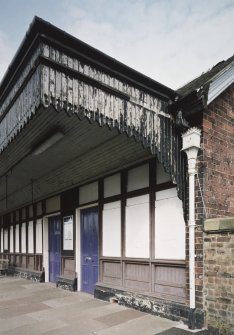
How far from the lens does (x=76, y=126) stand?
6590 millimetres

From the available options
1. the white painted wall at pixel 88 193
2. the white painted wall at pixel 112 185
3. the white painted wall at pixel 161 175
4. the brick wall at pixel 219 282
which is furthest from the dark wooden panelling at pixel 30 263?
the brick wall at pixel 219 282

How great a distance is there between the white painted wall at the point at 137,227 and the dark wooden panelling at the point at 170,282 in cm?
55

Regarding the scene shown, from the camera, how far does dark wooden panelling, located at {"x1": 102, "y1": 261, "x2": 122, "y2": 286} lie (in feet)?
26.6

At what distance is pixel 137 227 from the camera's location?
7.68 metres

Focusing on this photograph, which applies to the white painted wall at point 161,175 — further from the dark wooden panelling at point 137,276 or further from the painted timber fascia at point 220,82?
the dark wooden panelling at point 137,276

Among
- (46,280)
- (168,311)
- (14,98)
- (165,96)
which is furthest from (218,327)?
(46,280)

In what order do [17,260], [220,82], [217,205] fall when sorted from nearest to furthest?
1. [217,205]
2. [220,82]
3. [17,260]

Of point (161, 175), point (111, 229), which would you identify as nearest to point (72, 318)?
point (111, 229)

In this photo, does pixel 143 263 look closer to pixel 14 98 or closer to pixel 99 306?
pixel 99 306

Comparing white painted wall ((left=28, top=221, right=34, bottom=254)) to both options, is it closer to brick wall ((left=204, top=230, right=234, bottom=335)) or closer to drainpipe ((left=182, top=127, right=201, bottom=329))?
drainpipe ((left=182, top=127, right=201, bottom=329))

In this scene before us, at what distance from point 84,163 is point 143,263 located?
113 inches

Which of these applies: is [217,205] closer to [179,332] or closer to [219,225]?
[219,225]

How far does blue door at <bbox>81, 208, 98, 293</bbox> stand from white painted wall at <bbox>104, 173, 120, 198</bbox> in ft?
2.58

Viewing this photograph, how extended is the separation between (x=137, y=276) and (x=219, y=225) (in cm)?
275
